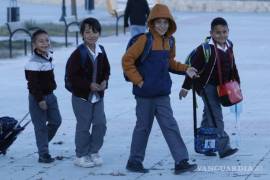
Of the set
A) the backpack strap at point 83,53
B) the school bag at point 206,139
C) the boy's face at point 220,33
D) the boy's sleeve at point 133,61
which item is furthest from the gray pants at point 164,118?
the boy's face at point 220,33

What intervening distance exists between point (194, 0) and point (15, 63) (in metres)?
29.4

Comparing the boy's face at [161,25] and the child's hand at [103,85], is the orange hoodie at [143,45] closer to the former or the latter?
the boy's face at [161,25]

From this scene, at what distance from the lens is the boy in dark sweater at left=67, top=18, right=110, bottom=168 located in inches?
341

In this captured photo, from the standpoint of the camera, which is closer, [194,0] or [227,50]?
[227,50]

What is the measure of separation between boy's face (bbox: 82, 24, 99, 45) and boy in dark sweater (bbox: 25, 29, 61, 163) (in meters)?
0.49

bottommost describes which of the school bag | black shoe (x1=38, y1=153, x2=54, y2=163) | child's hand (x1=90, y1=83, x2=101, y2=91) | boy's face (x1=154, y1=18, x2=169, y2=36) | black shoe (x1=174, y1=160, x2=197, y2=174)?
black shoe (x1=38, y1=153, x2=54, y2=163)

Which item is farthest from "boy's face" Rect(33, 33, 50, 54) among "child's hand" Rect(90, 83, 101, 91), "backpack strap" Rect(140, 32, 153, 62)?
"backpack strap" Rect(140, 32, 153, 62)

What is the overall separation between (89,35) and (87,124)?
86 centimetres

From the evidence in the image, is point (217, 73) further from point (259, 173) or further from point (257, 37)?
point (257, 37)

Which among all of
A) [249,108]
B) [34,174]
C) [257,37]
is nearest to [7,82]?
[249,108]

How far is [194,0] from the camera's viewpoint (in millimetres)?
47844

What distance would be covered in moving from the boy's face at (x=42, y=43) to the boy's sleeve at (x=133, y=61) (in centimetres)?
104

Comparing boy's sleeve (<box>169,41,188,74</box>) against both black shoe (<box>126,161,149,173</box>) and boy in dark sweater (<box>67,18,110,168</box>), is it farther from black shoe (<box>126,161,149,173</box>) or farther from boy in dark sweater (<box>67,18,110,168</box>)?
black shoe (<box>126,161,149,173</box>)

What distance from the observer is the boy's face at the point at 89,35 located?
8.68m
